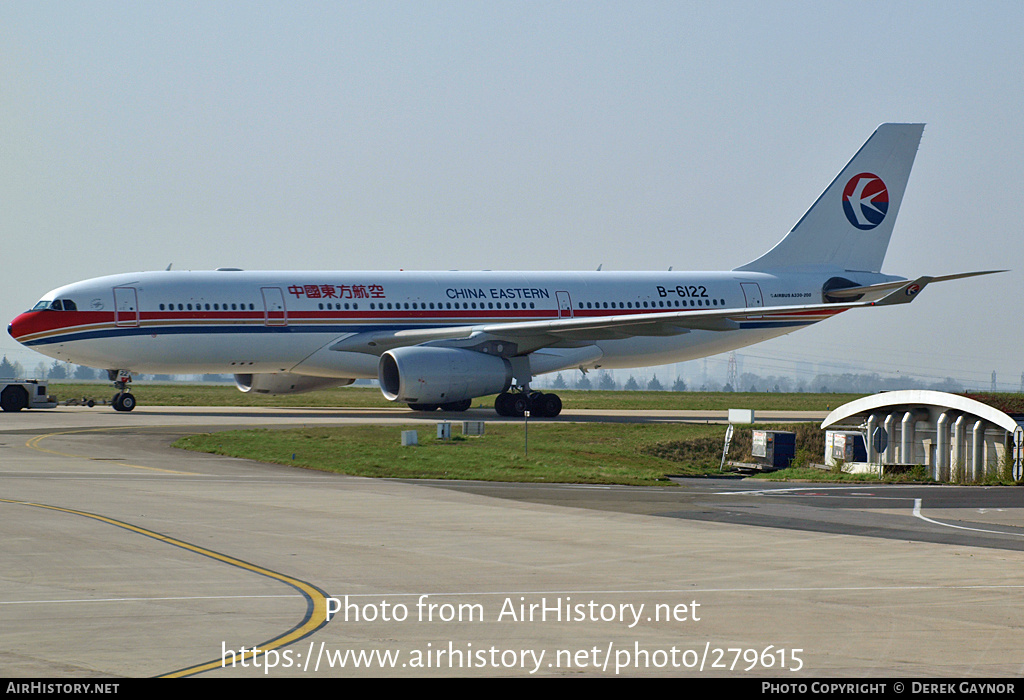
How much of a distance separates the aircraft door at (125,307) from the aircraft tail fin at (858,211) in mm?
27821

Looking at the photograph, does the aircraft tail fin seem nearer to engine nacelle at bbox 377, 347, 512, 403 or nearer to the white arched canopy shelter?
the white arched canopy shelter

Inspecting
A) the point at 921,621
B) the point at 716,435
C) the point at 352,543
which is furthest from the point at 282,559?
the point at 716,435

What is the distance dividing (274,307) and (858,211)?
27.8 metres

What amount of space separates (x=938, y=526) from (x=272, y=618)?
12.6m

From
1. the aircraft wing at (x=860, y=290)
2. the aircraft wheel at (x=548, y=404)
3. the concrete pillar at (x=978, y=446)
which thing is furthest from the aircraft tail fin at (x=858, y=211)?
Answer: the concrete pillar at (x=978, y=446)

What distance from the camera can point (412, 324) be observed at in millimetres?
44125

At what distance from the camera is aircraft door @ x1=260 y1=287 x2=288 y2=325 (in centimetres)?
4191

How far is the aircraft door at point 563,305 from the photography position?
154 ft

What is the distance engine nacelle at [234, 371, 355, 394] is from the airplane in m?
0.06

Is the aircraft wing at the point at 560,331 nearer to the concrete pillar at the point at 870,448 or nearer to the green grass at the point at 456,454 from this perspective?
the concrete pillar at the point at 870,448

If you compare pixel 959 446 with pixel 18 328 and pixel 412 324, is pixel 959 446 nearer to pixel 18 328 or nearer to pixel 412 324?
pixel 412 324

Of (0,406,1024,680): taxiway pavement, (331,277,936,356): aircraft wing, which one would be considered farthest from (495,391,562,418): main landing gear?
(0,406,1024,680): taxiway pavement
